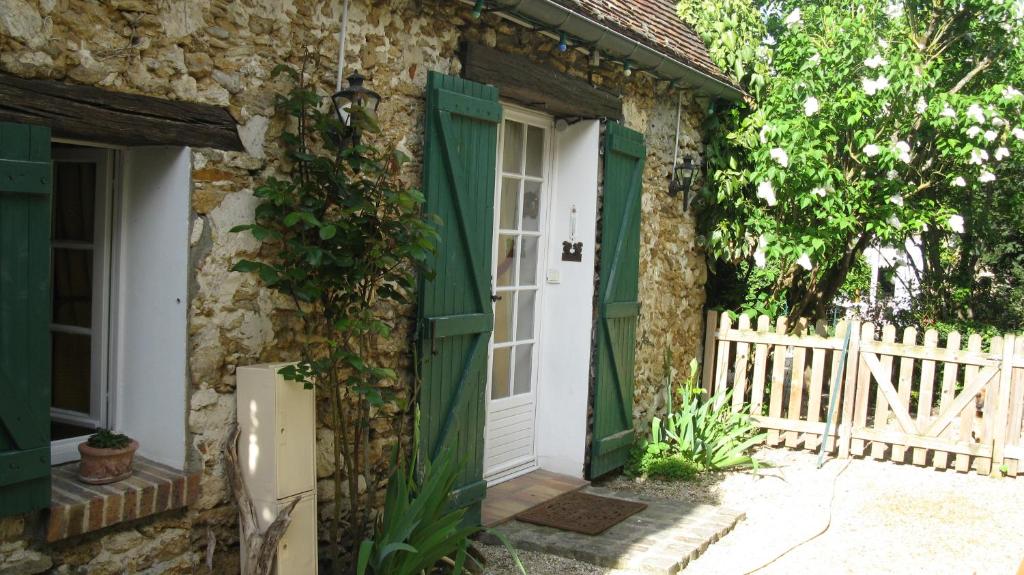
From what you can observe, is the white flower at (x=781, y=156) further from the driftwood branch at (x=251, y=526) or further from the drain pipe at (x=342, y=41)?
the driftwood branch at (x=251, y=526)

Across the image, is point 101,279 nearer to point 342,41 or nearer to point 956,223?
point 342,41

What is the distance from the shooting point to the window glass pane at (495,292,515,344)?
5.31 metres

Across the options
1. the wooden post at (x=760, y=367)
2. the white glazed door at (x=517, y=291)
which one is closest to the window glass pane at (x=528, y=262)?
the white glazed door at (x=517, y=291)

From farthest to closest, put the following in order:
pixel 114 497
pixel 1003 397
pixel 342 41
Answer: pixel 1003 397
pixel 342 41
pixel 114 497

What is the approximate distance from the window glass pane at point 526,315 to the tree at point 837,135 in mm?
2037

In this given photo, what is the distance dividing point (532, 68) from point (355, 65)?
1442 millimetres

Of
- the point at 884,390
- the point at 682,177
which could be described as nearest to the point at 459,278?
the point at 682,177

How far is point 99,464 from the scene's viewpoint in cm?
296

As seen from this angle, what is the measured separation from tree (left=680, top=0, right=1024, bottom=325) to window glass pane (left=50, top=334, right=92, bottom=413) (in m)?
4.92

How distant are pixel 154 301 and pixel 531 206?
2.89 meters

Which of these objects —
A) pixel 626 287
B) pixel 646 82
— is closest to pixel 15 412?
pixel 626 287

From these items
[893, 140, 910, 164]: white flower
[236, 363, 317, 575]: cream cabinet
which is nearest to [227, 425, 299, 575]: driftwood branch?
[236, 363, 317, 575]: cream cabinet

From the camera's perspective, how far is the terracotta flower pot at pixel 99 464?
9.68 feet

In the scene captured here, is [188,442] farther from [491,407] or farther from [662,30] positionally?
[662,30]
